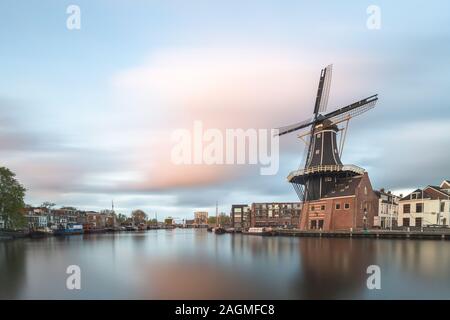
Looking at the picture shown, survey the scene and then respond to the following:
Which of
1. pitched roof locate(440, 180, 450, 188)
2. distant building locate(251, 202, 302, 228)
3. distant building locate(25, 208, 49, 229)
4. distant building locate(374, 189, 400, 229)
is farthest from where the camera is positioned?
distant building locate(251, 202, 302, 228)

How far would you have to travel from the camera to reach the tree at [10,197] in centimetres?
6212

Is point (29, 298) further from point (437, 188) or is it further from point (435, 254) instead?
point (437, 188)

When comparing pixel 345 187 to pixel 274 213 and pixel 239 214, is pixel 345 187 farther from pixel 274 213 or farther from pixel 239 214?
pixel 239 214

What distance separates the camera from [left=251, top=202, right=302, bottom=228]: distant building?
430ft

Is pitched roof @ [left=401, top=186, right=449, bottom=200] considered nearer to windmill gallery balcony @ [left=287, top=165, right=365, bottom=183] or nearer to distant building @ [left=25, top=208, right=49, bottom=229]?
windmill gallery balcony @ [left=287, top=165, right=365, bottom=183]

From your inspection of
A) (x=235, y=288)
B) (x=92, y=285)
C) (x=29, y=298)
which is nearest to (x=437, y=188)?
(x=235, y=288)

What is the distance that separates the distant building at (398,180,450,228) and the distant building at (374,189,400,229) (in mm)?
2473

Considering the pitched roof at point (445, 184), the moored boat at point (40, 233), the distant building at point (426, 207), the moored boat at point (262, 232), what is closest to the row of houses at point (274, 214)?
the moored boat at point (262, 232)

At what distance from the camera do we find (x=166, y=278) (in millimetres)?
25266

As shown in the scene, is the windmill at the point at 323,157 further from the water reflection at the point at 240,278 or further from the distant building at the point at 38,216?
the distant building at the point at 38,216

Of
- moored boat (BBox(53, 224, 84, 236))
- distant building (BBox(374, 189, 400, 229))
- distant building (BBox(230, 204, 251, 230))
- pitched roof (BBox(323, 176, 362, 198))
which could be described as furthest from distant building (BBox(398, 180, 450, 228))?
moored boat (BBox(53, 224, 84, 236))

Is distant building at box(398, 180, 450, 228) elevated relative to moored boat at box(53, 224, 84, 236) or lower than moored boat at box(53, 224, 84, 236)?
elevated
